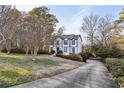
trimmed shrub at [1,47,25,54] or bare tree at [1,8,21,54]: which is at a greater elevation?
bare tree at [1,8,21,54]

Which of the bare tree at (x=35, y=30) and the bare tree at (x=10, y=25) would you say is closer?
the bare tree at (x=10, y=25)

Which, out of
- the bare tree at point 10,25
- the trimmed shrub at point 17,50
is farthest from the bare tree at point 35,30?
the trimmed shrub at point 17,50

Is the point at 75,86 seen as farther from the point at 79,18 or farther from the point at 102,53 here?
the point at 102,53

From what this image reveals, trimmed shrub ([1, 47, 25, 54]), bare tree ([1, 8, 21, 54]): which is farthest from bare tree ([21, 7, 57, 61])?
trimmed shrub ([1, 47, 25, 54])

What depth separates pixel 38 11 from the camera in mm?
13352

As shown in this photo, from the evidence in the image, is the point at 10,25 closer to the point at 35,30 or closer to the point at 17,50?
the point at 35,30

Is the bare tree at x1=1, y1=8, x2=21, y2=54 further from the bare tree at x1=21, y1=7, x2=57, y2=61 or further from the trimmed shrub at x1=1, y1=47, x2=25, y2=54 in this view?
the trimmed shrub at x1=1, y1=47, x2=25, y2=54

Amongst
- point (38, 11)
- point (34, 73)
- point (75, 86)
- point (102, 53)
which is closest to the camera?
point (75, 86)

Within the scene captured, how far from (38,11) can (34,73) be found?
17.3ft

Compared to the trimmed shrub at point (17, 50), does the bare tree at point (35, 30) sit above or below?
above

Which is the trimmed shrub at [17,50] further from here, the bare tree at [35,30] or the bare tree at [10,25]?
the bare tree at [10,25]

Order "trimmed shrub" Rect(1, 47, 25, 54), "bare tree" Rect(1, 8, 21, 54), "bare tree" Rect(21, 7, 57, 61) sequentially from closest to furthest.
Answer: "bare tree" Rect(1, 8, 21, 54) < "bare tree" Rect(21, 7, 57, 61) < "trimmed shrub" Rect(1, 47, 25, 54)

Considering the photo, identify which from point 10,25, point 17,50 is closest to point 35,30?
point 10,25
